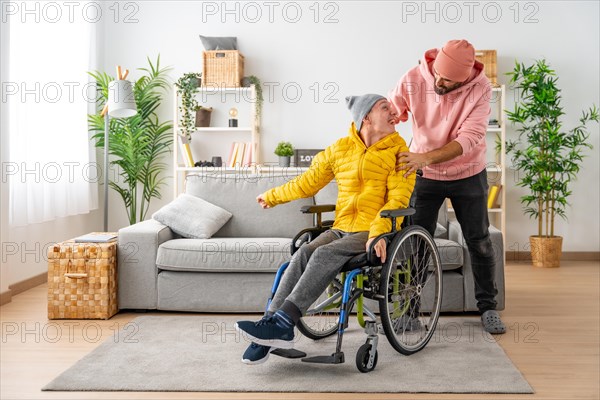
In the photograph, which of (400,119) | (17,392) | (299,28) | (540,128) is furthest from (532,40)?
(17,392)

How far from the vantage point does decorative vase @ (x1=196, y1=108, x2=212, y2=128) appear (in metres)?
6.08

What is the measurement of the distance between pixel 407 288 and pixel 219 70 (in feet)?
10.9

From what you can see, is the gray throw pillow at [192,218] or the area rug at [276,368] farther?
the gray throw pillow at [192,218]

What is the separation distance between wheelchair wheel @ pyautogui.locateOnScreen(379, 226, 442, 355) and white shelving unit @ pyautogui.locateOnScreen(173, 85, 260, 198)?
9.55 ft

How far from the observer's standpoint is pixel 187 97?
235 inches

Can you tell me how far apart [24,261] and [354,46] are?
3.12 metres

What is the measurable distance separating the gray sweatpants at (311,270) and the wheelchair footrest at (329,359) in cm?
20

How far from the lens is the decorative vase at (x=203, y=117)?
20.0 feet

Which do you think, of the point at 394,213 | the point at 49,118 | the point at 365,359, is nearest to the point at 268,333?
the point at 365,359

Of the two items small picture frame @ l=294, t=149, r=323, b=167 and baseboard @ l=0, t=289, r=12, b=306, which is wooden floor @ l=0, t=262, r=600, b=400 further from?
small picture frame @ l=294, t=149, r=323, b=167

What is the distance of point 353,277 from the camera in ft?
9.26

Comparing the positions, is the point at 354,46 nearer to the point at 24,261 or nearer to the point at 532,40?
the point at 532,40

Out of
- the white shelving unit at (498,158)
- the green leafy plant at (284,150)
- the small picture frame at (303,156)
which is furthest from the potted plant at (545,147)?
the green leafy plant at (284,150)

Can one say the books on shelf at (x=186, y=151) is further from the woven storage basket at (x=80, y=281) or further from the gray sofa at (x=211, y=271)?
the woven storage basket at (x=80, y=281)
